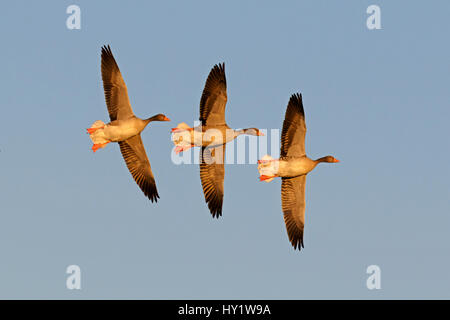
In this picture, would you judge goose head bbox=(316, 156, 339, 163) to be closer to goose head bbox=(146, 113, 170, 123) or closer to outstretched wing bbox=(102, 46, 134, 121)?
goose head bbox=(146, 113, 170, 123)

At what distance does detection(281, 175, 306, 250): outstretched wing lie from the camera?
28.3 meters

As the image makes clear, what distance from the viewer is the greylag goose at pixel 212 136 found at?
26.8 metres

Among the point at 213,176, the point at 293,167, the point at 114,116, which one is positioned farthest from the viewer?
the point at 213,176

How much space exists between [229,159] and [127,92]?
11.7ft

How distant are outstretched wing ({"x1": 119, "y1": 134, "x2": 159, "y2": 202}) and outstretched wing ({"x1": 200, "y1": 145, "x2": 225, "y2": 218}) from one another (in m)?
1.95

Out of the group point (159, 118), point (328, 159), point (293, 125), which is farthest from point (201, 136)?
point (328, 159)

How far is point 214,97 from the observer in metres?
26.8

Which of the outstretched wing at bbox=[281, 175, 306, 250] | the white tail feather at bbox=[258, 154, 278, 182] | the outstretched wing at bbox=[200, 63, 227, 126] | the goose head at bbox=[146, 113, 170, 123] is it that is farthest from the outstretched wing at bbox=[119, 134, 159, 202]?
A: the outstretched wing at bbox=[281, 175, 306, 250]

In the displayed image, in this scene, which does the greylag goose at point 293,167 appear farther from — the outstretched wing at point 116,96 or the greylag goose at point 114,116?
the outstretched wing at point 116,96

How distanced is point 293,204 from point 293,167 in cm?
134

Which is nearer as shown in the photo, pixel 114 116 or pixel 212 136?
pixel 212 136

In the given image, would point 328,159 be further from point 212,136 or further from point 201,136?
point 201,136

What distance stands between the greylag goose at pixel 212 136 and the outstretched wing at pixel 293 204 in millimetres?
1803
